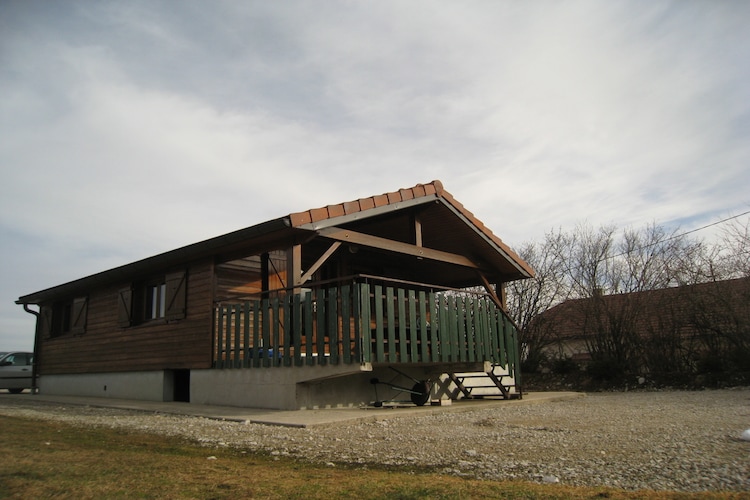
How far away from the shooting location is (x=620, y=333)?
1719cm

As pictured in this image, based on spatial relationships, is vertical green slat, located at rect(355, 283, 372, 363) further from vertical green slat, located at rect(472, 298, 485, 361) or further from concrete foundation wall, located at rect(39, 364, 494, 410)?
vertical green slat, located at rect(472, 298, 485, 361)

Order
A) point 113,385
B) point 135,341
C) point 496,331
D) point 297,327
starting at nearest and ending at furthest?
1. point 297,327
2. point 496,331
3. point 135,341
4. point 113,385

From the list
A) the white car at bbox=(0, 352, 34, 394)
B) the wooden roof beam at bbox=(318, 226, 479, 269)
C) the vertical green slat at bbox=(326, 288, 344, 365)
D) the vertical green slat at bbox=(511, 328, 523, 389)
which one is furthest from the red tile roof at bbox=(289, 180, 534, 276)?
the white car at bbox=(0, 352, 34, 394)

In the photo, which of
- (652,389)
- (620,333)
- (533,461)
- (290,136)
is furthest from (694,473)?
(620,333)

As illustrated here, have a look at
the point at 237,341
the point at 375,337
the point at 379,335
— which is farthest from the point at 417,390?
the point at 237,341

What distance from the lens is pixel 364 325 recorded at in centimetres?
924

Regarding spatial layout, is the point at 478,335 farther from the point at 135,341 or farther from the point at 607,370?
the point at 135,341

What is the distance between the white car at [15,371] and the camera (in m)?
20.6

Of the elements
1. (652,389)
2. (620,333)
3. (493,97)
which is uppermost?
(493,97)

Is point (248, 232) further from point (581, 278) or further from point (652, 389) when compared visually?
point (581, 278)

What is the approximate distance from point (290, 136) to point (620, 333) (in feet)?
36.3

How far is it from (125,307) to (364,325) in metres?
8.06

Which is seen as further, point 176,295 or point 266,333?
point 176,295

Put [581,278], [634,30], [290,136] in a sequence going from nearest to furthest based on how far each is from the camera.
A: [634,30], [290,136], [581,278]
